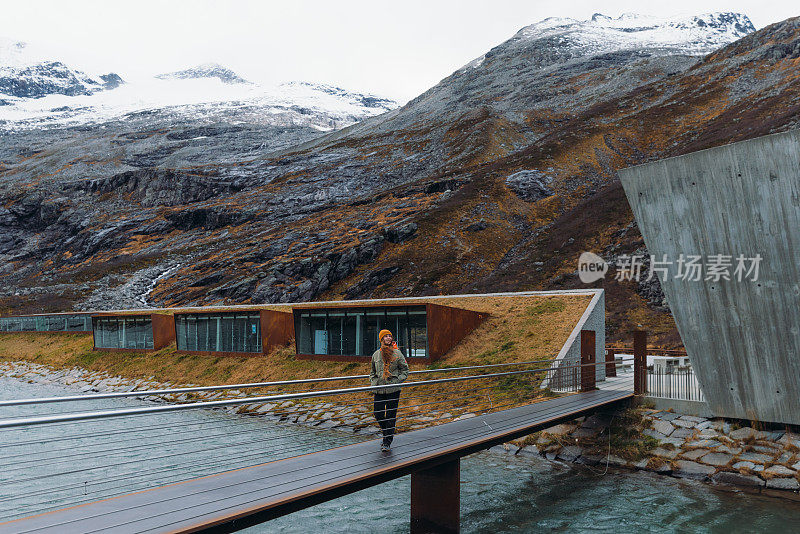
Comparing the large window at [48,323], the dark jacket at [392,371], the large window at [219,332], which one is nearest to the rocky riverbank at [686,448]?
the dark jacket at [392,371]

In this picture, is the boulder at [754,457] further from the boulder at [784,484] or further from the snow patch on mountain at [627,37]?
the snow patch on mountain at [627,37]

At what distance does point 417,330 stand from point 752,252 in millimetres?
12995

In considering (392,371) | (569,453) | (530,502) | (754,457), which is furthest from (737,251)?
(392,371)

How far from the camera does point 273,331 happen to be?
28.7 metres

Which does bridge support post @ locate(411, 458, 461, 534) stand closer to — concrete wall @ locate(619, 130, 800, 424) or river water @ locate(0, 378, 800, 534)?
river water @ locate(0, 378, 800, 534)

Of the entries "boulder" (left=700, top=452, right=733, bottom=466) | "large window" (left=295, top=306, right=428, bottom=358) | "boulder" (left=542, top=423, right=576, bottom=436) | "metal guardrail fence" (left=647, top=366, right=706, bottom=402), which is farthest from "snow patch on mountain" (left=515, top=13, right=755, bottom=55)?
"boulder" (left=700, top=452, right=733, bottom=466)

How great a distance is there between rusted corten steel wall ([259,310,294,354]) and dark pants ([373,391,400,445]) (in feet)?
63.4

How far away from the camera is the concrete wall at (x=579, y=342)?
60.6ft

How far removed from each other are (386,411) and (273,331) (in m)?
20.0

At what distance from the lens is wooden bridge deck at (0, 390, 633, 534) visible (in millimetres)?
6309

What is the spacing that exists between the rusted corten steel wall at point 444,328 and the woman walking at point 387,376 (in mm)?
13060

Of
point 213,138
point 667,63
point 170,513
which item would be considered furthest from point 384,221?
point 213,138

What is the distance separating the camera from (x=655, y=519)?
11180 mm

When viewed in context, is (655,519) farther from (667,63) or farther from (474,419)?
(667,63)
